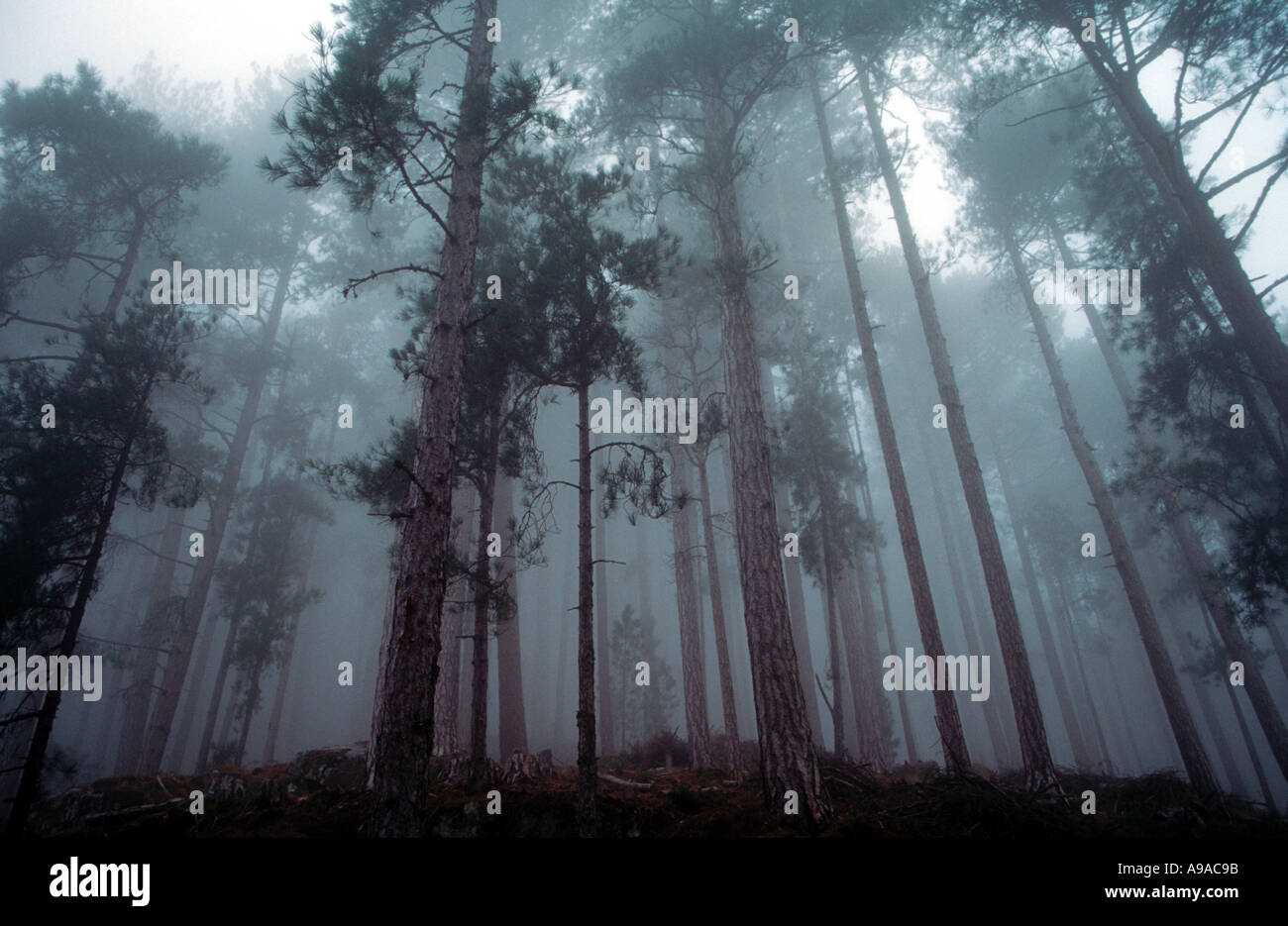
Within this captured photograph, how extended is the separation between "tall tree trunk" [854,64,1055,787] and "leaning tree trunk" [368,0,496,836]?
8.15 meters

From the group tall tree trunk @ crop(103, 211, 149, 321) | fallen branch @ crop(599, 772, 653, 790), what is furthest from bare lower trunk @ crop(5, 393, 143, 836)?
fallen branch @ crop(599, 772, 653, 790)

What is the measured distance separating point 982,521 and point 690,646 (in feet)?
21.5

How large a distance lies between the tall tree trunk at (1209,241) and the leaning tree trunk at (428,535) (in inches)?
436

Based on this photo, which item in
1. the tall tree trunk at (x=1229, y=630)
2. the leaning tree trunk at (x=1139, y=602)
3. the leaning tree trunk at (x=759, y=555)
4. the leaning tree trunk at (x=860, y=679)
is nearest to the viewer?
the leaning tree trunk at (x=759, y=555)

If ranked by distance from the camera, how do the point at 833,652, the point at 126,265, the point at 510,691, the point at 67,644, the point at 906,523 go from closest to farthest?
the point at 67,644
the point at 906,523
the point at 833,652
the point at 510,691
the point at 126,265

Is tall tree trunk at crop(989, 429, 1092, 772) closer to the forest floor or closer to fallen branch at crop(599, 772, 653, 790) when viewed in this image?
the forest floor

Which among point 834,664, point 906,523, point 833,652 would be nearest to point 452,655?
point 834,664

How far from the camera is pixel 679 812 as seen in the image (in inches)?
244

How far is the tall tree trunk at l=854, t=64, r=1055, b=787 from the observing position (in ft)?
27.2

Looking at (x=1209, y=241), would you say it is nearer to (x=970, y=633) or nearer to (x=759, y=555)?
(x=759, y=555)

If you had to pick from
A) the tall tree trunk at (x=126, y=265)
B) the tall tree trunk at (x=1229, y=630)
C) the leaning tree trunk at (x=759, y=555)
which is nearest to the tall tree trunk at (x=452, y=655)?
the leaning tree trunk at (x=759, y=555)

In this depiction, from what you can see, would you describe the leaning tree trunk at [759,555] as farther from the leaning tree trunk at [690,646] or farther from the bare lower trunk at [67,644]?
the bare lower trunk at [67,644]

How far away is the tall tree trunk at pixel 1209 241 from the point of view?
26.2 ft

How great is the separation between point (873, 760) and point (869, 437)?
41608 millimetres
